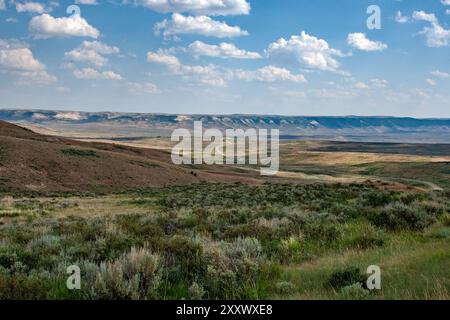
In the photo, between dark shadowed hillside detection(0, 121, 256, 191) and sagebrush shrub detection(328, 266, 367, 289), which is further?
dark shadowed hillside detection(0, 121, 256, 191)

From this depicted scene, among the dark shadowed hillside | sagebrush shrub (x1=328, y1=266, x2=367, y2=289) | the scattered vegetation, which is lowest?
the dark shadowed hillside

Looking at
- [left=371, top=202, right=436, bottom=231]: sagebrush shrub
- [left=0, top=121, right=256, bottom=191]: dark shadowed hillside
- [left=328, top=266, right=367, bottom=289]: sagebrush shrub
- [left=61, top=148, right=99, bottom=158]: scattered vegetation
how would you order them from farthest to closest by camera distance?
1. [left=61, top=148, right=99, bottom=158]: scattered vegetation
2. [left=0, top=121, right=256, bottom=191]: dark shadowed hillside
3. [left=371, top=202, right=436, bottom=231]: sagebrush shrub
4. [left=328, top=266, right=367, bottom=289]: sagebrush shrub

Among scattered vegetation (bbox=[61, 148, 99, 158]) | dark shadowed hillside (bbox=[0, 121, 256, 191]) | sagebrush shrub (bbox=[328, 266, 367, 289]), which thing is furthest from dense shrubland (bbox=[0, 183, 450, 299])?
scattered vegetation (bbox=[61, 148, 99, 158])

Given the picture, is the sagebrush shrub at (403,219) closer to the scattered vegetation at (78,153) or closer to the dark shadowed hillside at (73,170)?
the dark shadowed hillside at (73,170)

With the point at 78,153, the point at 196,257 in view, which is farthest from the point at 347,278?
the point at 78,153

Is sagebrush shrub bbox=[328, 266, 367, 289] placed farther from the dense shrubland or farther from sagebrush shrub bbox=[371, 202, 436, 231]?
sagebrush shrub bbox=[371, 202, 436, 231]

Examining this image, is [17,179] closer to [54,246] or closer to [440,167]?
[54,246]

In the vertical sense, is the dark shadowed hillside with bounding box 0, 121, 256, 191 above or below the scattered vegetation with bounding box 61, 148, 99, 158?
below

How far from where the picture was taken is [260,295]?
6.18m

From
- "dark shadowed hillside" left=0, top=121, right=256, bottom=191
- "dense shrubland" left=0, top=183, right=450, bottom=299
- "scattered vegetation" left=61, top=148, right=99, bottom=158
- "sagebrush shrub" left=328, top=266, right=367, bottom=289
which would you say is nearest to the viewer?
"dense shrubland" left=0, top=183, right=450, bottom=299

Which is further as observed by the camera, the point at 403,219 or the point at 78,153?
the point at 78,153

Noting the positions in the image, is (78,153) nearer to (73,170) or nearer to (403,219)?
(73,170)
